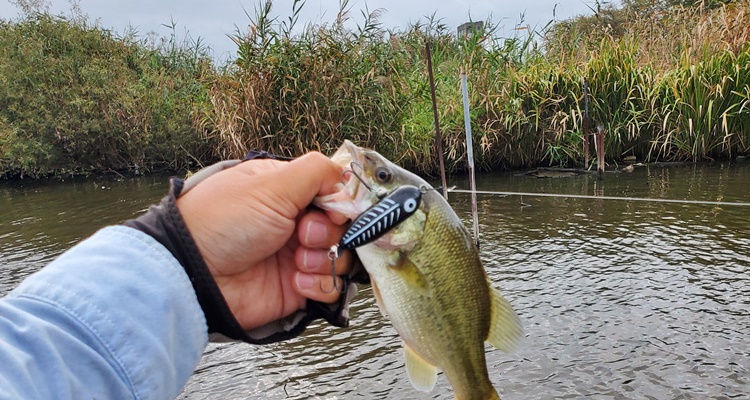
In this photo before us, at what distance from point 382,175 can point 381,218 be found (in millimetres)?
212

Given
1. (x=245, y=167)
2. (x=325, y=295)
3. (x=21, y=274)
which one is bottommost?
(x=21, y=274)

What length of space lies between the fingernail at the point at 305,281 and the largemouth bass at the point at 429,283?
0.73 feet

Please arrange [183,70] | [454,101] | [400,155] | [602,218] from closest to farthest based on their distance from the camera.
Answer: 1. [602,218]
2. [400,155]
3. [454,101]
4. [183,70]

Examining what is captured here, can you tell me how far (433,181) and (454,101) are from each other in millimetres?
1880

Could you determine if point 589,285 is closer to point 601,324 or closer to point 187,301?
point 601,324

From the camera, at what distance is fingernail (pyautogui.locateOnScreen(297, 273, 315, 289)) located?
193 cm

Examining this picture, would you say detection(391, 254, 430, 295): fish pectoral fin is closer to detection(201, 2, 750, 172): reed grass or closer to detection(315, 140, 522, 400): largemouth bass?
detection(315, 140, 522, 400): largemouth bass

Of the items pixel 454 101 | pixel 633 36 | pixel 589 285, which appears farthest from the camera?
pixel 633 36

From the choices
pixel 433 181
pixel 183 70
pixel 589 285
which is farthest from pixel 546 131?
pixel 183 70

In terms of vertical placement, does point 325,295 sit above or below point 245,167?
below

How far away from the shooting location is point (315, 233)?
1.85m

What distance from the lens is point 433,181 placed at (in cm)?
1132

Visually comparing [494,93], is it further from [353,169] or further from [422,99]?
[353,169]

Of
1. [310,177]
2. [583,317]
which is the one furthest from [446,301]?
[583,317]
